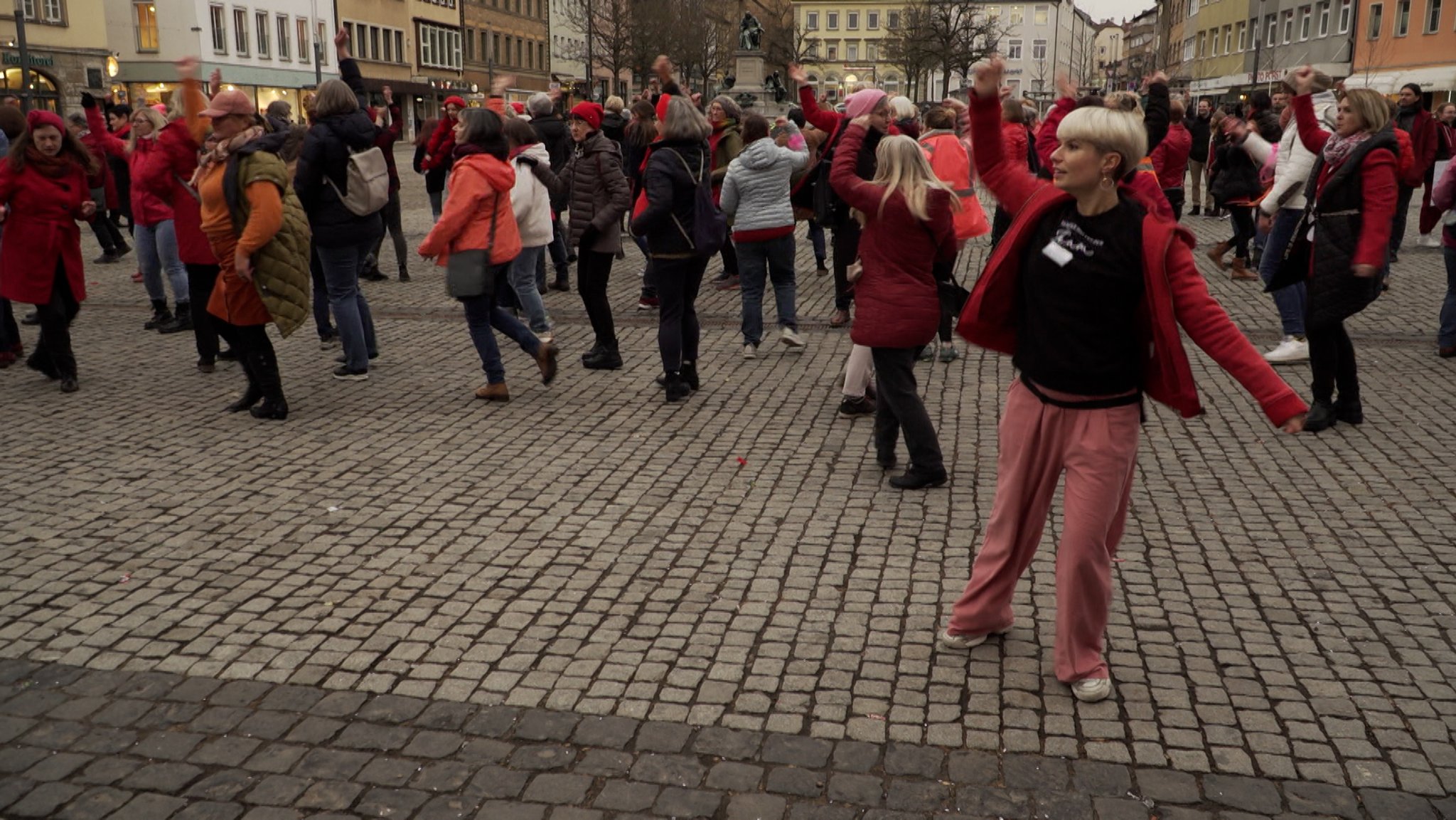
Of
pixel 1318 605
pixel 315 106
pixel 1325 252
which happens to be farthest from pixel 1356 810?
pixel 315 106

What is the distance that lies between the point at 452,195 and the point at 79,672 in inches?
177

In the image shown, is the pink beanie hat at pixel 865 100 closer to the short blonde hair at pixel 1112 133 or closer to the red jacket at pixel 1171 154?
the short blonde hair at pixel 1112 133

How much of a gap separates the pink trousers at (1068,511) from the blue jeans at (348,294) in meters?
5.83

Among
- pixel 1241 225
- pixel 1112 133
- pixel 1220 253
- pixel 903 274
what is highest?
pixel 1112 133

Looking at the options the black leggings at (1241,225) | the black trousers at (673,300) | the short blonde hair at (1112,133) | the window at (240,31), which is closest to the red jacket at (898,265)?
the black trousers at (673,300)

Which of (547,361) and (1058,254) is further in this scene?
(547,361)

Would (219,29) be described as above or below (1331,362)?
above

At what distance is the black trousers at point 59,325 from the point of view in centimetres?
877

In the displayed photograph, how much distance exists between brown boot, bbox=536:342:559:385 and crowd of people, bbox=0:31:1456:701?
0.6 inches

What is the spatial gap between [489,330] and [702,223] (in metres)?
1.56

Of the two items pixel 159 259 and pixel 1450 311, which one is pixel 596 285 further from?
pixel 1450 311

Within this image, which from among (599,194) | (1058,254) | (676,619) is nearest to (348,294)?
(599,194)

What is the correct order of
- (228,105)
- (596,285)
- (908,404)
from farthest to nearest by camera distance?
(596,285) < (228,105) < (908,404)

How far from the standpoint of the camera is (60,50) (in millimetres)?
44500
